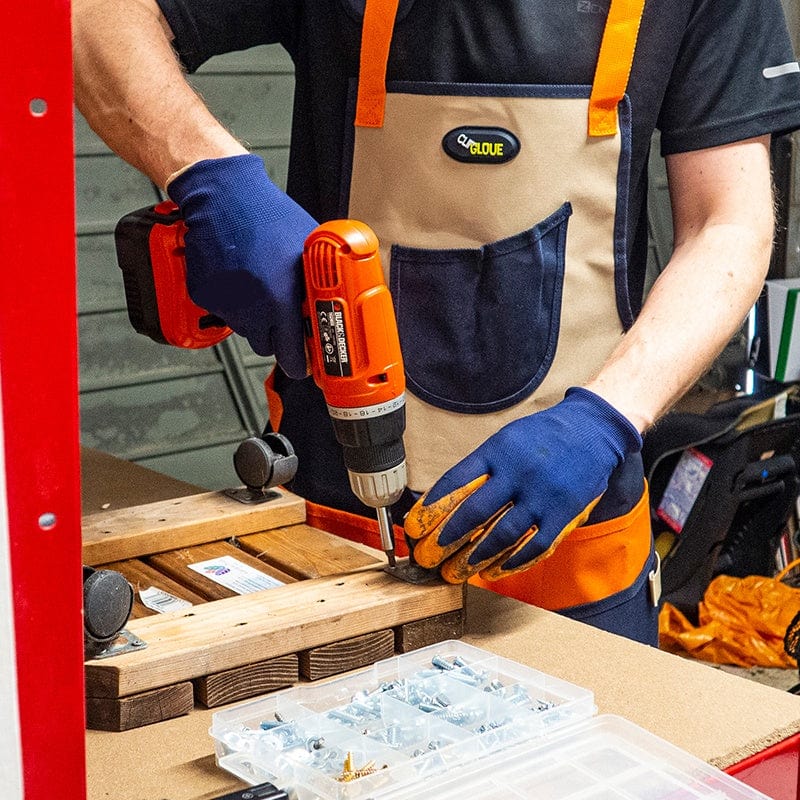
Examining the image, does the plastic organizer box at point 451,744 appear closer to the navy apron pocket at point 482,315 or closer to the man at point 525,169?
the man at point 525,169

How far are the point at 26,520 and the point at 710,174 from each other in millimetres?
1229

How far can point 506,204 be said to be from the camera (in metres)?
1.57

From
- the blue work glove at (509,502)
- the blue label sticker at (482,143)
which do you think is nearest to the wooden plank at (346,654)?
the blue work glove at (509,502)

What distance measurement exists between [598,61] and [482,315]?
38 centimetres

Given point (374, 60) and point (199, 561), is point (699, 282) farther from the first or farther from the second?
point (199, 561)

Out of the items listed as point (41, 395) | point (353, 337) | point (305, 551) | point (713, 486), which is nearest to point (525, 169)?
point (353, 337)

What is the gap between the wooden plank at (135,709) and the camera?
1078 millimetres

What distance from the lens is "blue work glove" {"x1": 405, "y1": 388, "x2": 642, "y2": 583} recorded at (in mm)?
1263

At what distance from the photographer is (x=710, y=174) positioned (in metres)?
1.60

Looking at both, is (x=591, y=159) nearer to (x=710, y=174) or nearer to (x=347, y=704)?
(x=710, y=174)

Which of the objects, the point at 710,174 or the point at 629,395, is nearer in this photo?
the point at 629,395

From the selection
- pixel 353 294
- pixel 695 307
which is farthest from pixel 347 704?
pixel 695 307

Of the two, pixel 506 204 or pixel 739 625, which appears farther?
pixel 739 625

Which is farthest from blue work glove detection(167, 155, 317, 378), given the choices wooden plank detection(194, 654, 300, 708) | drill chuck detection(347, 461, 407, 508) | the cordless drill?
wooden plank detection(194, 654, 300, 708)
